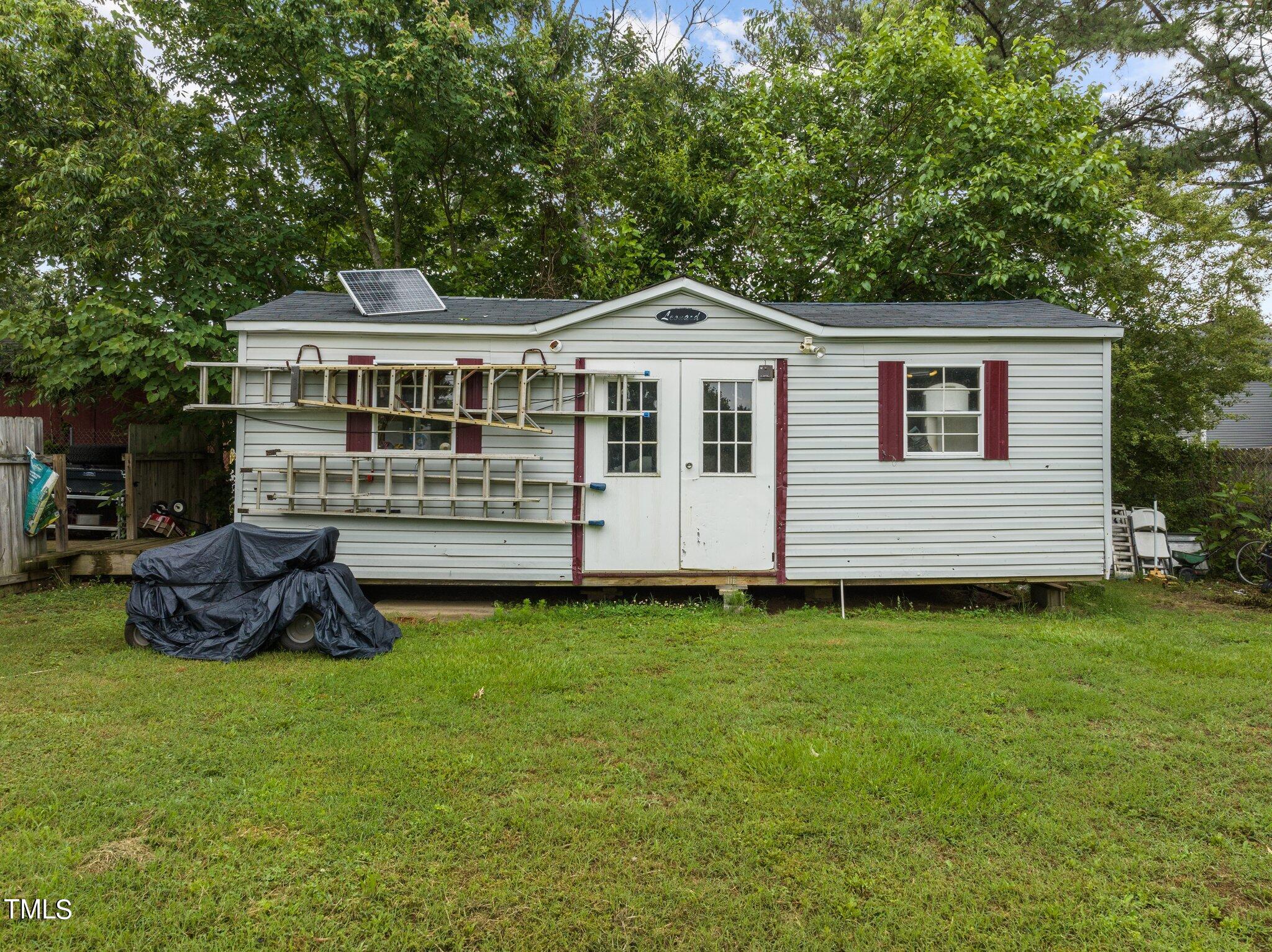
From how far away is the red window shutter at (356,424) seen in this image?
704 cm

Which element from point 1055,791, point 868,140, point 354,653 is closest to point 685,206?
point 868,140

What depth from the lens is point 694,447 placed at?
7.07m

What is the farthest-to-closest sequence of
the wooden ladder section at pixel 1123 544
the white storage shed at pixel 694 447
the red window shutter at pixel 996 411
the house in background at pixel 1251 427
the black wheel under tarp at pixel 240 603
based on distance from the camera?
the house in background at pixel 1251 427 < the wooden ladder section at pixel 1123 544 < the red window shutter at pixel 996 411 < the white storage shed at pixel 694 447 < the black wheel under tarp at pixel 240 603

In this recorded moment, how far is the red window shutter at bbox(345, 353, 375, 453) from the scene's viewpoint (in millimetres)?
7039

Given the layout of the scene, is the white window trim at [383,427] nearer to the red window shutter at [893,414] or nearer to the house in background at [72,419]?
the red window shutter at [893,414]

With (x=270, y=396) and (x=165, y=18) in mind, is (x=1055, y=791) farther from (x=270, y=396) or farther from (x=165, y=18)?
(x=165, y=18)

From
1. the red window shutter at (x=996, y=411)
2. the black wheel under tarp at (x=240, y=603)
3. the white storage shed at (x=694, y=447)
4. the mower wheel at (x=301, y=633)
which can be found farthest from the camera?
the red window shutter at (x=996, y=411)

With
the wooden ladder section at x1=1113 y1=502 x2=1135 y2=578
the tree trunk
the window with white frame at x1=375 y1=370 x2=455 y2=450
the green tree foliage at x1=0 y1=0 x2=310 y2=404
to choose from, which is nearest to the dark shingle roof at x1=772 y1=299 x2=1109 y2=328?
the window with white frame at x1=375 y1=370 x2=455 y2=450

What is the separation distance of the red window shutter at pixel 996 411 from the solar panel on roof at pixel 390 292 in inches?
223

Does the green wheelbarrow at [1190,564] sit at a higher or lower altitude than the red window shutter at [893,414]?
lower

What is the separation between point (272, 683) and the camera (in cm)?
456

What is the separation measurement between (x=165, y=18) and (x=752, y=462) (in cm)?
1188

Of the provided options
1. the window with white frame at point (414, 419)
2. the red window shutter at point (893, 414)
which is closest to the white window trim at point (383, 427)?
the window with white frame at point (414, 419)

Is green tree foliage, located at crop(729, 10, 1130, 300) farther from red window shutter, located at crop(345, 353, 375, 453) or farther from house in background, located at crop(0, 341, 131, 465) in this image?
house in background, located at crop(0, 341, 131, 465)
